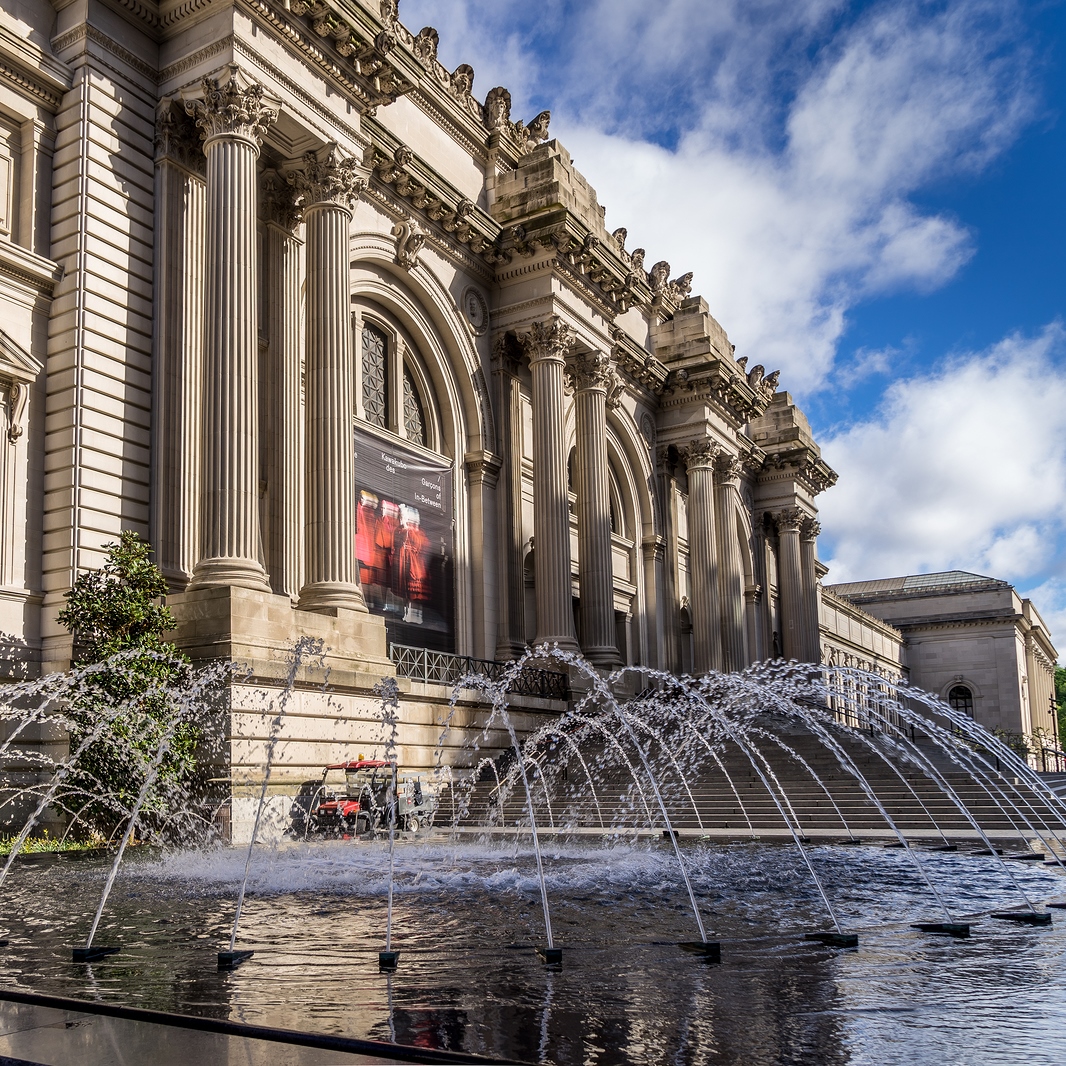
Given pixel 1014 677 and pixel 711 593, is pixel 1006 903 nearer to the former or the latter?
pixel 711 593

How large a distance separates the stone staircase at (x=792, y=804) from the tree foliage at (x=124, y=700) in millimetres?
6381

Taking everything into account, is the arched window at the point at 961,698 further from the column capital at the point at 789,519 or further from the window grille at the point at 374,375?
the window grille at the point at 374,375

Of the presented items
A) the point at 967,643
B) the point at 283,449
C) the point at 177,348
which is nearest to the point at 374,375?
the point at 283,449

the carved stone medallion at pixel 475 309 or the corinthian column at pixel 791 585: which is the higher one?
the carved stone medallion at pixel 475 309

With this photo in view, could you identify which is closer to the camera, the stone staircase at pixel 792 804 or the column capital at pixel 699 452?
the stone staircase at pixel 792 804

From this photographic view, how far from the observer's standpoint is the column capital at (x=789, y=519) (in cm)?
5559

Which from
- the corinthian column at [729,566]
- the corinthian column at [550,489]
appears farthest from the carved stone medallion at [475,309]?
the corinthian column at [729,566]

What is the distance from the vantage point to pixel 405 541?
27.8m

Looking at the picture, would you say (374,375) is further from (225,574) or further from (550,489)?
(225,574)

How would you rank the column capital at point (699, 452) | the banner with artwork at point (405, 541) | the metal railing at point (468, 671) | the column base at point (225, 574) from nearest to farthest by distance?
1. the column base at point (225, 574)
2. the metal railing at point (468, 671)
3. the banner with artwork at point (405, 541)
4. the column capital at point (699, 452)

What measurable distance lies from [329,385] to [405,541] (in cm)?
598

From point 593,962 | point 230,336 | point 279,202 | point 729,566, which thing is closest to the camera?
point 593,962

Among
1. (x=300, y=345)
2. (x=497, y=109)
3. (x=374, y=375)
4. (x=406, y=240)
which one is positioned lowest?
(x=300, y=345)

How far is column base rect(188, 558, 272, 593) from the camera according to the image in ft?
61.8
